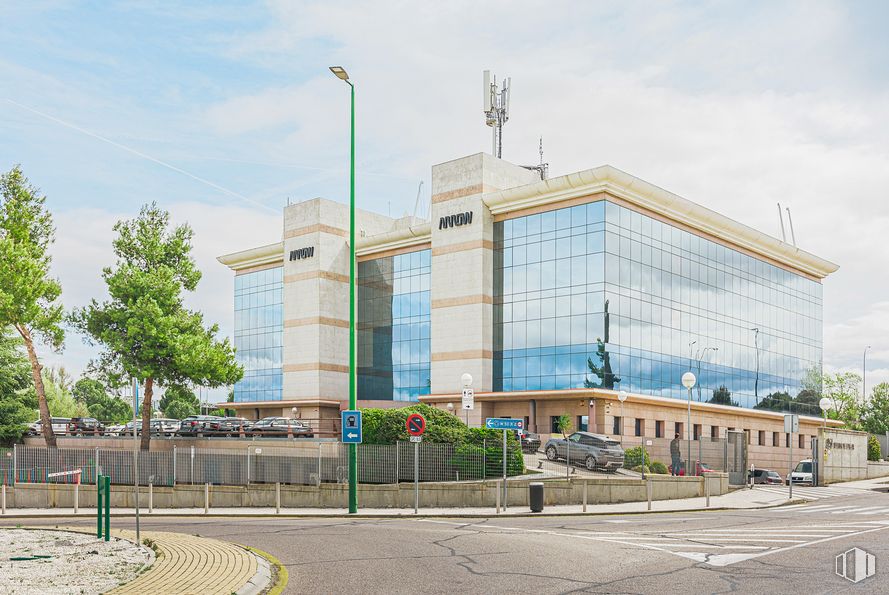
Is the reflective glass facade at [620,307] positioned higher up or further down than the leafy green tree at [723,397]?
higher up

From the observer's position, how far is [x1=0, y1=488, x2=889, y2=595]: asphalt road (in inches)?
446

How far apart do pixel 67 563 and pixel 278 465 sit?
18772 mm

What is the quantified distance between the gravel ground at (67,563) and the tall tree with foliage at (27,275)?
3337cm

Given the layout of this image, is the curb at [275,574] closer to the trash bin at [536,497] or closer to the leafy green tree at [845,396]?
the trash bin at [536,497]

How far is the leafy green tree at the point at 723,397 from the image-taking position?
62281mm

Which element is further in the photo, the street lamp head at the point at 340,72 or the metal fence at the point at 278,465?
the metal fence at the point at 278,465

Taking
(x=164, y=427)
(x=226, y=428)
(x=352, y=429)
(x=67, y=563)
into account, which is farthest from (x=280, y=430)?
(x=67, y=563)

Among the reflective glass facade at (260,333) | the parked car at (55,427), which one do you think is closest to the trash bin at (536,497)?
the parked car at (55,427)

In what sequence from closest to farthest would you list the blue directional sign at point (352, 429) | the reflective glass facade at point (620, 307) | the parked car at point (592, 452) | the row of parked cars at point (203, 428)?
the blue directional sign at point (352, 429)
the parked car at point (592, 452)
the row of parked cars at point (203, 428)
the reflective glass facade at point (620, 307)

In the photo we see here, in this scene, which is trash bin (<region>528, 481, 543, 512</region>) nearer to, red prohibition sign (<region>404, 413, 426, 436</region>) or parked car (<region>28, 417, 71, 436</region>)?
red prohibition sign (<region>404, 413, 426, 436</region>)

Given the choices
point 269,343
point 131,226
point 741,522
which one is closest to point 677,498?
point 741,522

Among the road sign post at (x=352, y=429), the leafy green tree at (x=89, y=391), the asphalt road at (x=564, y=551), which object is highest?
the road sign post at (x=352, y=429)

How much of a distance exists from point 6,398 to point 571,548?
49.2 metres

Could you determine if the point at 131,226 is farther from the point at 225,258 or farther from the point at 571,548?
the point at 571,548
